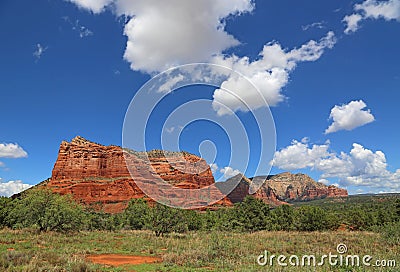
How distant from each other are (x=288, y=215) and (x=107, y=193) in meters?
103

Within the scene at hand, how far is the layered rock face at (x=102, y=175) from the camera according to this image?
420 ft

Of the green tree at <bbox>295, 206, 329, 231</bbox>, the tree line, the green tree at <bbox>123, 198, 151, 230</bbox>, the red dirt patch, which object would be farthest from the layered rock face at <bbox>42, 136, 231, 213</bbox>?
the red dirt patch

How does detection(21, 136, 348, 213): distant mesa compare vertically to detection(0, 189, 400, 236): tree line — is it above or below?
above

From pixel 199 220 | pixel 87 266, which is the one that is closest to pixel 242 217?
pixel 199 220

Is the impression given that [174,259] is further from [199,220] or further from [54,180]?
[54,180]

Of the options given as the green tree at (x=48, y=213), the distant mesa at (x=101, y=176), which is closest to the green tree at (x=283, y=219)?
the green tree at (x=48, y=213)

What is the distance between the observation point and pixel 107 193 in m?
132

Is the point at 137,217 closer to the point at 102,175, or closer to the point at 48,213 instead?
the point at 48,213

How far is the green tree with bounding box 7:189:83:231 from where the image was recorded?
28938 millimetres

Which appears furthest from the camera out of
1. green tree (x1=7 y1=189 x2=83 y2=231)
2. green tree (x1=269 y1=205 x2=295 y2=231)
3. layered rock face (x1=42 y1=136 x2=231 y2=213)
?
layered rock face (x1=42 y1=136 x2=231 y2=213)

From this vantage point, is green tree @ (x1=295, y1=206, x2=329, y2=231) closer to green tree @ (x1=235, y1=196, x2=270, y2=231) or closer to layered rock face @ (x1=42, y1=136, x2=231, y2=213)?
green tree @ (x1=235, y1=196, x2=270, y2=231)

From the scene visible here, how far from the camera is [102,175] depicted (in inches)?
5915

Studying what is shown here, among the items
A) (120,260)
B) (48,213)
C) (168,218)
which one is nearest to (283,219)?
(168,218)

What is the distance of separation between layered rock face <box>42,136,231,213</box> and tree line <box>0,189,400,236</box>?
6911 centimetres
